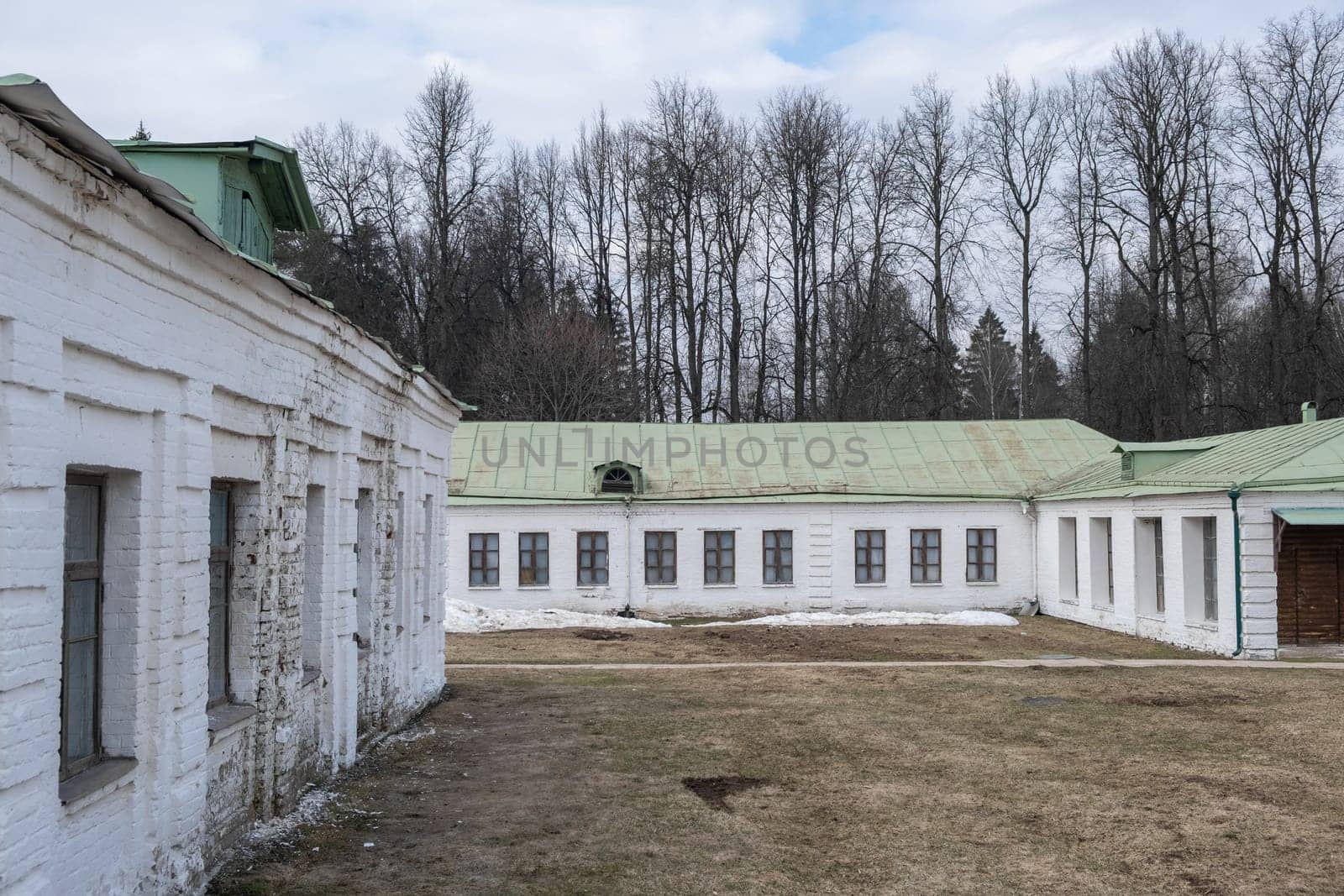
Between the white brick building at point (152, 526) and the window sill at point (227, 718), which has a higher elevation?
the white brick building at point (152, 526)

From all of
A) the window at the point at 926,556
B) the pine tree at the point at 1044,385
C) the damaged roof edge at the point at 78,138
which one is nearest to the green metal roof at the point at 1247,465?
the window at the point at 926,556

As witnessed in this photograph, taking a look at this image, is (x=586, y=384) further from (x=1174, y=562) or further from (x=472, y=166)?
(x=1174, y=562)

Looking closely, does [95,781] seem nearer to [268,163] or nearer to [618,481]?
[268,163]

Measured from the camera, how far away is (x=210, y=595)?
8008mm

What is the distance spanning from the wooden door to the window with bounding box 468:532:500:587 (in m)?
16.5

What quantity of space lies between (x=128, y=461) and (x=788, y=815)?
5773 millimetres

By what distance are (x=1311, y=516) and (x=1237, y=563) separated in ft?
4.43

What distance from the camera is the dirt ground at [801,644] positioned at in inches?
800

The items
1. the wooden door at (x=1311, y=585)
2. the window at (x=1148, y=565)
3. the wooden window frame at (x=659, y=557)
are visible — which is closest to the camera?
the wooden door at (x=1311, y=585)

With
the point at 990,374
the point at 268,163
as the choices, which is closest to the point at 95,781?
the point at 268,163

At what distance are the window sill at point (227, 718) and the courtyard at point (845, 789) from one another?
0.88 metres

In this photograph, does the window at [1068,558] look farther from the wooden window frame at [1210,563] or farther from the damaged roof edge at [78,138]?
the damaged roof edge at [78,138]

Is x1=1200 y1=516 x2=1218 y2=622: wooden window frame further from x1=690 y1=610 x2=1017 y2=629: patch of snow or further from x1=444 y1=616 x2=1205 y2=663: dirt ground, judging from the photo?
x1=690 y1=610 x2=1017 y2=629: patch of snow

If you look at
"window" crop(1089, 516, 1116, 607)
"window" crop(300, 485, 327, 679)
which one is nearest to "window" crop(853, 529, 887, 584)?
"window" crop(1089, 516, 1116, 607)
